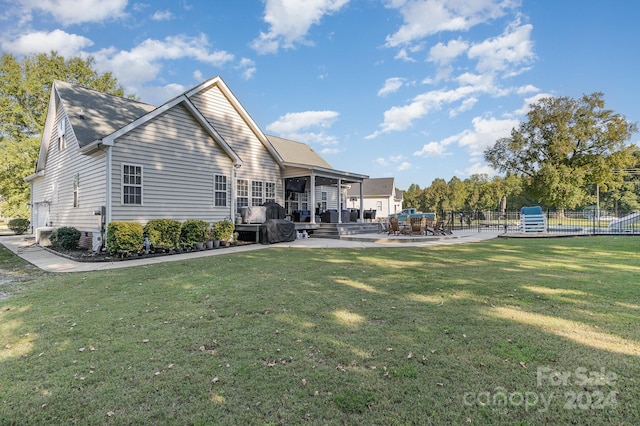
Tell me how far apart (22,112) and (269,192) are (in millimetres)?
25120

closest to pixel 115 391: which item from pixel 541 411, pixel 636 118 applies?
pixel 541 411

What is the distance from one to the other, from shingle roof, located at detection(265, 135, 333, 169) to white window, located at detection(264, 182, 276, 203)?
385cm

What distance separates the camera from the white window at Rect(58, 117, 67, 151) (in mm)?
14422

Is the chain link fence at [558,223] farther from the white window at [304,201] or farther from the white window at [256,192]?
the white window at [256,192]

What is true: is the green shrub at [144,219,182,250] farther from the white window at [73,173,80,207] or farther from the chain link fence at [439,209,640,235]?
the chain link fence at [439,209,640,235]

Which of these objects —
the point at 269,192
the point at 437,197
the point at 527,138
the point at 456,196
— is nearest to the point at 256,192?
the point at 269,192

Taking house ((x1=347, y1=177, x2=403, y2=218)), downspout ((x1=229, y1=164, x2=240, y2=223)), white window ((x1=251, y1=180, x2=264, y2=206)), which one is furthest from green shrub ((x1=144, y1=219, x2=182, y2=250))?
house ((x1=347, y1=177, x2=403, y2=218))

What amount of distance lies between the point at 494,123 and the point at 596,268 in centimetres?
2978

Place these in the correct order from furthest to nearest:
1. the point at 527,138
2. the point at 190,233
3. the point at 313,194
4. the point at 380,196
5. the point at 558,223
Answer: the point at 380,196, the point at 527,138, the point at 558,223, the point at 313,194, the point at 190,233

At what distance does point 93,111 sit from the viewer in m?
13.8

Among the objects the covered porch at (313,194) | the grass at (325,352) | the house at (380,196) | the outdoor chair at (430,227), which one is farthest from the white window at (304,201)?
the house at (380,196)

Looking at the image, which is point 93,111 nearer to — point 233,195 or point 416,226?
point 233,195

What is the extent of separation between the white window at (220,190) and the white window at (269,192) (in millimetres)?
3201

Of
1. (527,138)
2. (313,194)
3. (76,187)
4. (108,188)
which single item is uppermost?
(527,138)
